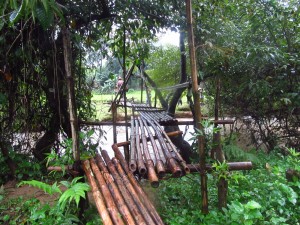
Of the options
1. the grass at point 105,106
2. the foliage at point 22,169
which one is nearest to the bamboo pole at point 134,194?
the foliage at point 22,169

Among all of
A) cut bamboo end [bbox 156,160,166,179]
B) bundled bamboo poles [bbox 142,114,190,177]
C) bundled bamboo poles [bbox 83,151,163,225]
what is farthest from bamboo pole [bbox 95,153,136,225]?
bundled bamboo poles [bbox 142,114,190,177]

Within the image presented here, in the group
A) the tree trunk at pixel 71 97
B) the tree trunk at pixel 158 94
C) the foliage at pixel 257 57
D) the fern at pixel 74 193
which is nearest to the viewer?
the fern at pixel 74 193

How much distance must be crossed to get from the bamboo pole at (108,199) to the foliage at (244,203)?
0.61 meters

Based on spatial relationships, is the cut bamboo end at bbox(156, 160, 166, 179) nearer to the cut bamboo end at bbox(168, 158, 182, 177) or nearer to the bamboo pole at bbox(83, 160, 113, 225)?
the cut bamboo end at bbox(168, 158, 182, 177)

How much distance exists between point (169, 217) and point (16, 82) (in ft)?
7.25

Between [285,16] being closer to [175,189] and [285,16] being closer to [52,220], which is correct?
[175,189]

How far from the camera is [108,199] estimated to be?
1.37 m

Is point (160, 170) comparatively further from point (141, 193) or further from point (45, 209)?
point (45, 209)

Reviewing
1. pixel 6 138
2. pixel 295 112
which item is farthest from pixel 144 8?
pixel 295 112

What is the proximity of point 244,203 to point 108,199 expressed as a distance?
121cm

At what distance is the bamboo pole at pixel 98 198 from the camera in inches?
48.1

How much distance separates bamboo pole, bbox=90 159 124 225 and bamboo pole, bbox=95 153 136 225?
0.02 metres

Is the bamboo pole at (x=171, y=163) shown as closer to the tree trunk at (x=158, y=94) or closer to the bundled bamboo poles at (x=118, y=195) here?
the bundled bamboo poles at (x=118, y=195)

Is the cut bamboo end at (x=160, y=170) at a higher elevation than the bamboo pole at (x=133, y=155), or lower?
lower
